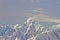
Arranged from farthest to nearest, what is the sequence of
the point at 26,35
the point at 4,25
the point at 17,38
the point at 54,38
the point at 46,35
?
the point at 4,25, the point at 26,35, the point at 17,38, the point at 54,38, the point at 46,35

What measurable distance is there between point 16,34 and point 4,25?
2657cm

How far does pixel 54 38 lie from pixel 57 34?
841mm

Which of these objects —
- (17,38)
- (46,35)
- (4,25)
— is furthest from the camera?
(4,25)

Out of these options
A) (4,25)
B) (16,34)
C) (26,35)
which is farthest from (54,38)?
(4,25)

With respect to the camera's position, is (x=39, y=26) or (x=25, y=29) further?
(x=25, y=29)

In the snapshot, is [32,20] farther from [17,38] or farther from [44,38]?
[44,38]

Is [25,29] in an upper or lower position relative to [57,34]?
lower

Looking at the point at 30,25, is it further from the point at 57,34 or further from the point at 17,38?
the point at 57,34

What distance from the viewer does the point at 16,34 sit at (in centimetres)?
3656

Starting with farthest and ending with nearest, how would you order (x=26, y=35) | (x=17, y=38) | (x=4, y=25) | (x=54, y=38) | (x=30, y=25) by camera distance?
(x=4, y=25), (x=26, y=35), (x=30, y=25), (x=17, y=38), (x=54, y=38)

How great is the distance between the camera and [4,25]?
62.7 meters

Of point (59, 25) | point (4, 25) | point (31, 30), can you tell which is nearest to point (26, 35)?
point (31, 30)

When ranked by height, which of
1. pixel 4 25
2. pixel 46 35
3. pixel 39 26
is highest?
pixel 46 35

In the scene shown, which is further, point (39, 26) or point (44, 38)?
point (39, 26)
